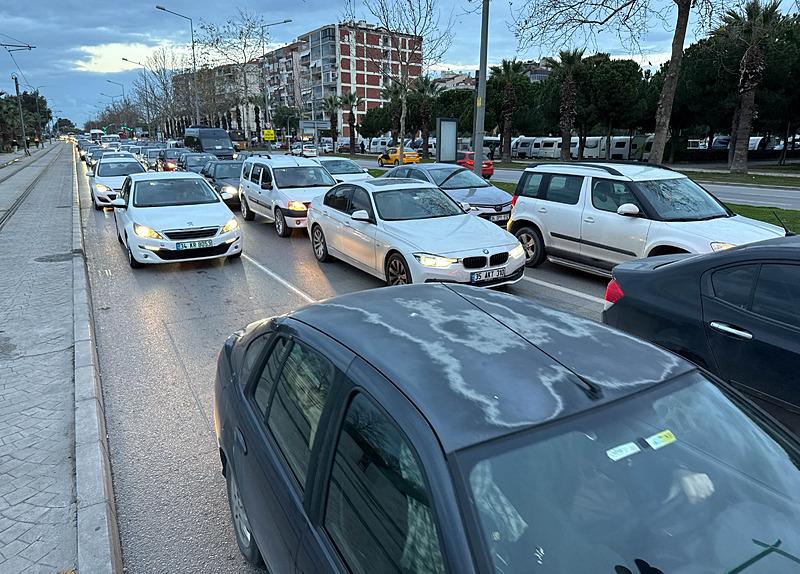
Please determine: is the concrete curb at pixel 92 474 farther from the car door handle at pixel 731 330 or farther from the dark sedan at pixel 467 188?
the dark sedan at pixel 467 188

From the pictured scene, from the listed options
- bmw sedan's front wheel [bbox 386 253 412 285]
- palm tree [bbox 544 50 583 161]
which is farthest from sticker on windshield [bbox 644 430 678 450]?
palm tree [bbox 544 50 583 161]

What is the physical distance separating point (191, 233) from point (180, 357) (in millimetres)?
3972

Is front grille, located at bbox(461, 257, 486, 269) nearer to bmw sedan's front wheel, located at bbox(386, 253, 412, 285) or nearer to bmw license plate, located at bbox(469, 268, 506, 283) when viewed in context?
bmw license plate, located at bbox(469, 268, 506, 283)

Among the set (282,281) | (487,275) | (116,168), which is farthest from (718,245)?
(116,168)

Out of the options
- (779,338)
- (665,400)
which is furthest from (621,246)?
(665,400)

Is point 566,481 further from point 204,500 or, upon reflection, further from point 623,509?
point 204,500

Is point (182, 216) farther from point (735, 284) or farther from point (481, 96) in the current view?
point (481, 96)

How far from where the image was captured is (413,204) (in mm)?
8547

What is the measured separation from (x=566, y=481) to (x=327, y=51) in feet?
341

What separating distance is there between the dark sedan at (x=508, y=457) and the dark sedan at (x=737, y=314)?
1.49 meters

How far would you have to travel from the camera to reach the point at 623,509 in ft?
5.04

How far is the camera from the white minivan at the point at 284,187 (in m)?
12.3

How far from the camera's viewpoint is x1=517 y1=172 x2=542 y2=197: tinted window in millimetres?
9350

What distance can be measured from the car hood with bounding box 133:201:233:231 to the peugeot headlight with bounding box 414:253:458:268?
13.7ft
